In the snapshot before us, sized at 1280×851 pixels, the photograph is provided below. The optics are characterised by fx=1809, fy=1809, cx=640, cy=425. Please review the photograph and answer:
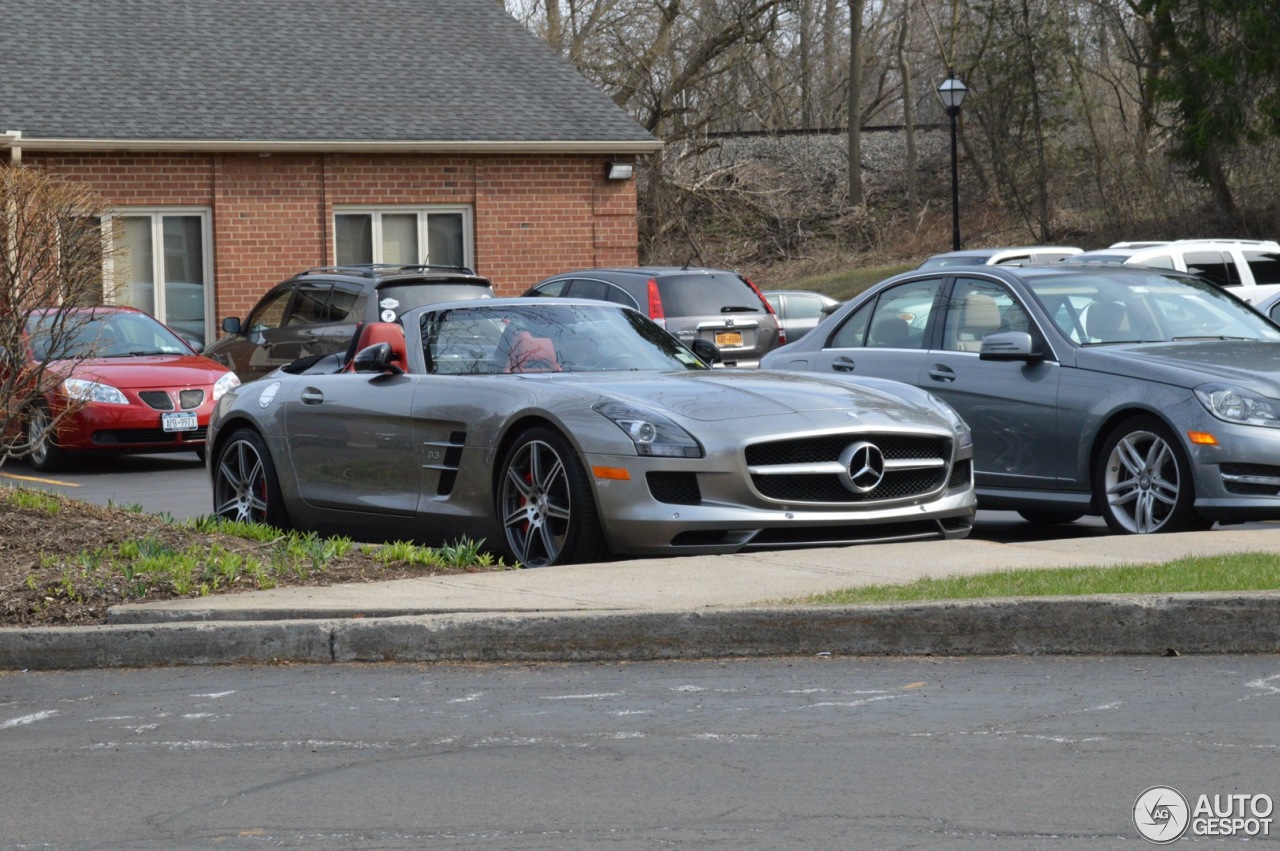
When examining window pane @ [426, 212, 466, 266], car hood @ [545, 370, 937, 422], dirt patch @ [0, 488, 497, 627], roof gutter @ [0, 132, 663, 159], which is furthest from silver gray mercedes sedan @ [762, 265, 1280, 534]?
window pane @ [426, 212, 466, 266]

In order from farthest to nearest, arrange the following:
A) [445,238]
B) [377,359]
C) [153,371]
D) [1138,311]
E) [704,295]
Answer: [445,238] → [704,295] → [153,371] → [1138,311] → [377,359]

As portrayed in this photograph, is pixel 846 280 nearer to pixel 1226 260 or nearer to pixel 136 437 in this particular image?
pixel 1226 260

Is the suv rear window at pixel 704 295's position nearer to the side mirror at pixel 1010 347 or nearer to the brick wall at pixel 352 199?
the brick wall at pixel 352 199

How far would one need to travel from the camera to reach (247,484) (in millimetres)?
10531

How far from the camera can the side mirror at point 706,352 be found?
10.5 meters

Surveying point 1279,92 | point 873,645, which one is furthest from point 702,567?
point 1279,92

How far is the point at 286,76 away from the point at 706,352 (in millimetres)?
17786

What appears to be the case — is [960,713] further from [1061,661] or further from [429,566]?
[429,566]

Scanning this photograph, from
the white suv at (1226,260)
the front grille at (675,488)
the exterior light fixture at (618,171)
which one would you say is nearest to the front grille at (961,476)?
the front grille at (675,488)

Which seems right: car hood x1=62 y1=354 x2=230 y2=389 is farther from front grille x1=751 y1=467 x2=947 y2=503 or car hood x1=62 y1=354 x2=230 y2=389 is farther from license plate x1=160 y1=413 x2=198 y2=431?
front grille x1=751 y1=467 x2=947 y2=503

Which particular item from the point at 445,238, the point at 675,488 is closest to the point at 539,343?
the point at 675,488

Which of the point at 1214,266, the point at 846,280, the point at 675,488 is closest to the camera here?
the point at 675,488

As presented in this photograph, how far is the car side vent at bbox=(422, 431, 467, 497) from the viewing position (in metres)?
9.08

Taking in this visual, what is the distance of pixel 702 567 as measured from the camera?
313 inches
